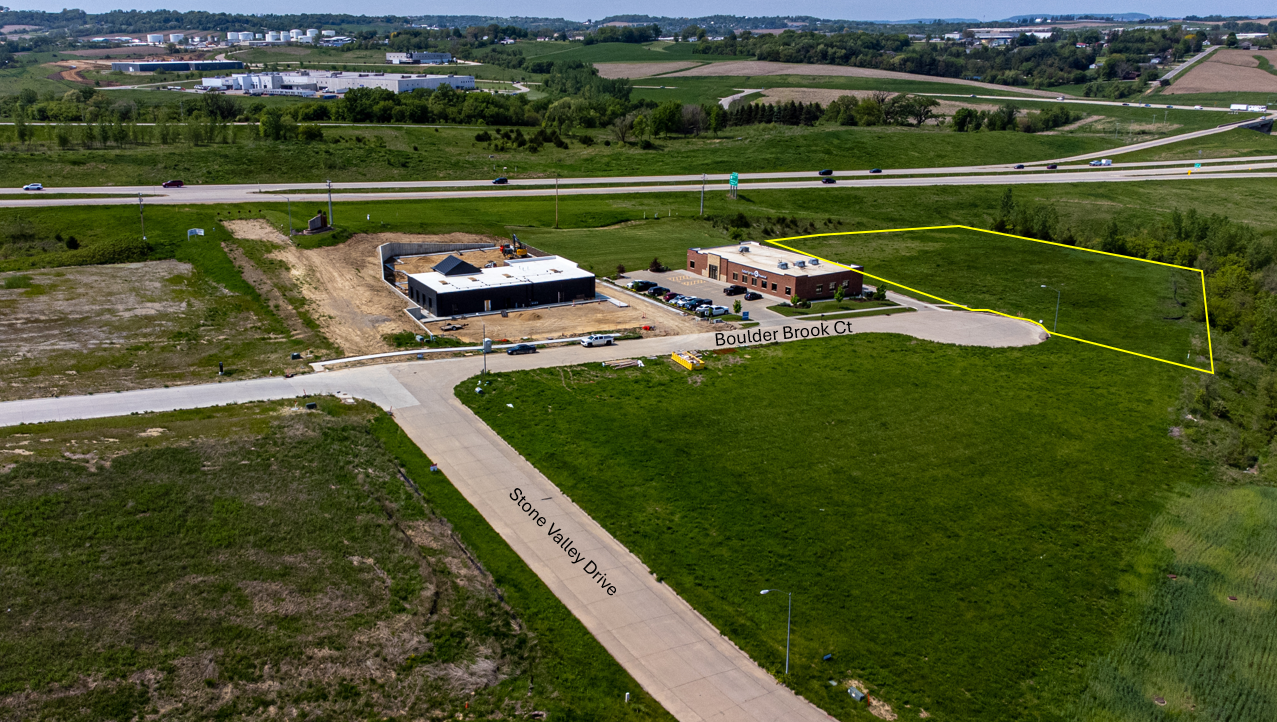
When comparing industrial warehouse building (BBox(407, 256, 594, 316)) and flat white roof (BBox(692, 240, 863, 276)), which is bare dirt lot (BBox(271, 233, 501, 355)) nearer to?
industrial warehouse building (BBox(407, 256, 594, 316))

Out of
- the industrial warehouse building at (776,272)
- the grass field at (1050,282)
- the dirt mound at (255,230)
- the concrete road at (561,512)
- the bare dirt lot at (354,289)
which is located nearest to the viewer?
the concrete road at (561,512)

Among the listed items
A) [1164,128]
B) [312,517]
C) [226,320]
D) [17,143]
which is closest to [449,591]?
[312,517]

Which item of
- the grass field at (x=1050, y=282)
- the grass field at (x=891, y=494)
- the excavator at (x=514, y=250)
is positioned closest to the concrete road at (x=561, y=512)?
the grass field at (x=891, y=494)

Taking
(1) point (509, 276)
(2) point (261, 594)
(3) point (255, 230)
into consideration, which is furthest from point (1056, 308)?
(3) point (255, 230)

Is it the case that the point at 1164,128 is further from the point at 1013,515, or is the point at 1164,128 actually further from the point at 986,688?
the point at 986,688

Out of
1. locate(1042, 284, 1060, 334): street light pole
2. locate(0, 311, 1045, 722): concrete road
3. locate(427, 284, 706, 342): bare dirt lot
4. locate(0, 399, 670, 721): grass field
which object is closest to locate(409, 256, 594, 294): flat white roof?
locate(427, 284, 706, 342): bare dirt lot

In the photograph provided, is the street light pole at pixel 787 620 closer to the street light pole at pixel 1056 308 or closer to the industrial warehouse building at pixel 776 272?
the industrial warehouse building at pixel 776 272

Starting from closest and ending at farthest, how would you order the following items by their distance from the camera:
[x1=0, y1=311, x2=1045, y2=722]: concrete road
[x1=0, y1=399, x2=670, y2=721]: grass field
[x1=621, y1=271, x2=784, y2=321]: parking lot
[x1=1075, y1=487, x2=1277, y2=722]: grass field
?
[x1=0, y1=399, x2=670, y2=721]: grass field → [x1=0, y1=311, x2=1045, y2=722]: concrete road → [x1=1075, y1=487, x2=1277, y2=722]: grass field → [x1=621, y1=271, x2=784, y2=321]: parking lot

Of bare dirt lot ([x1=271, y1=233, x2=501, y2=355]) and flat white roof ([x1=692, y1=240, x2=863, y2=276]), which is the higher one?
flat white roof ([x1=692, y1=240, x2=863, y2=276])
